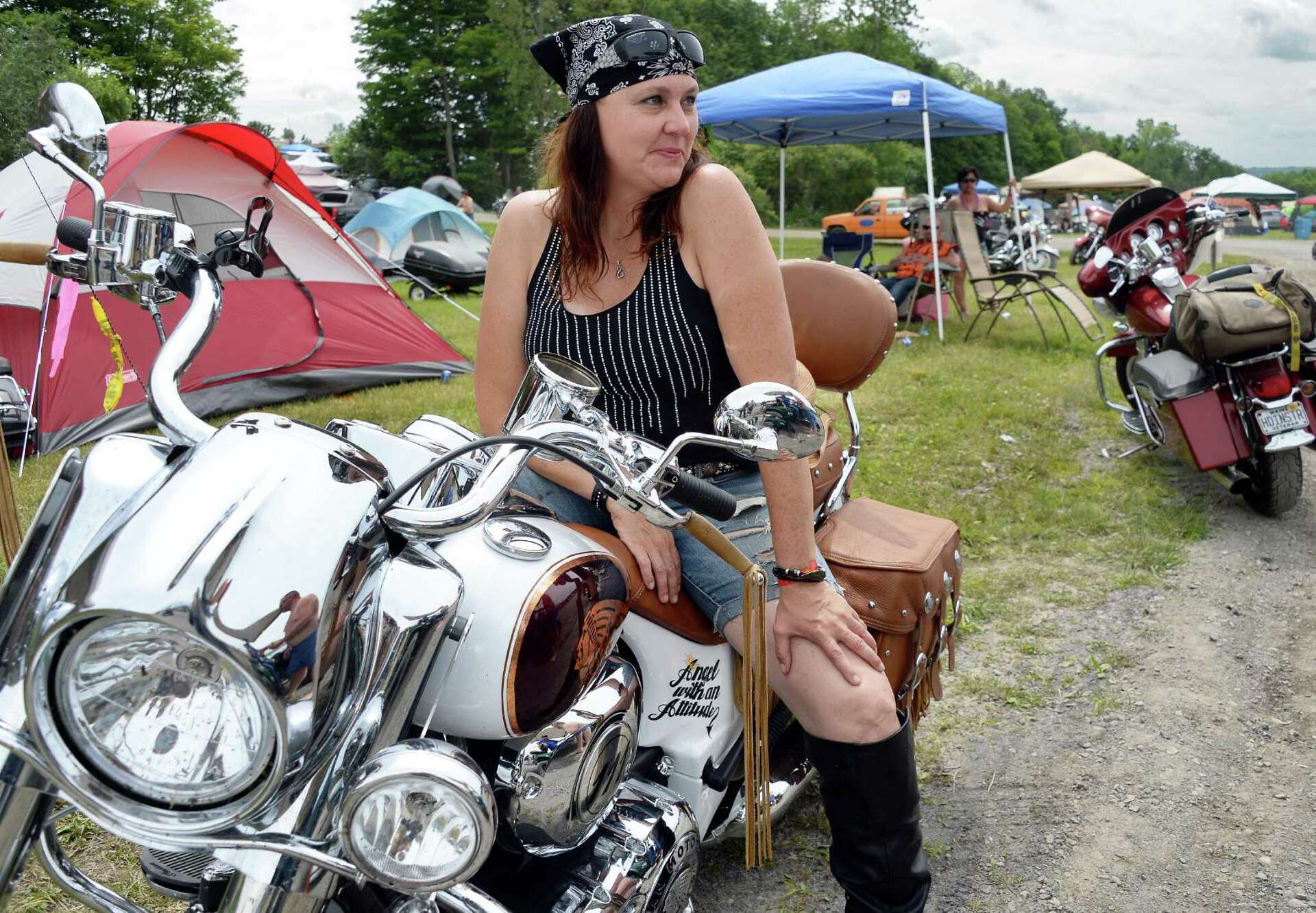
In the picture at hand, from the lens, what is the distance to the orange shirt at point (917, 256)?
9359 mm

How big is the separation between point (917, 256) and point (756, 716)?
28.0ft

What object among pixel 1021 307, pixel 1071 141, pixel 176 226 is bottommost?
pixel 1071 141

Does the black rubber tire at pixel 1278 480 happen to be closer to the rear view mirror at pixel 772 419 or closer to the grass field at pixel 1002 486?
the grass field at pixel 1002 486

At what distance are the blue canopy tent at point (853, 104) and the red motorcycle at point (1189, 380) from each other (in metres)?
3.46

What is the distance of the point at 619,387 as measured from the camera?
1893 millimetres

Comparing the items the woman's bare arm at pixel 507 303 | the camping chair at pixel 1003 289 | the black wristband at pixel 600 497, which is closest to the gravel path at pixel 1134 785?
the black wristband at pixel 600 497

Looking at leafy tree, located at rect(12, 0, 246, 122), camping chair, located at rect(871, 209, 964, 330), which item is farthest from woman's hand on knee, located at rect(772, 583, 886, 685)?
leafy tree, located at rect(12, 0, 246, 122)

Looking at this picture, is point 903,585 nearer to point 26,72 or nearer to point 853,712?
point 853,712

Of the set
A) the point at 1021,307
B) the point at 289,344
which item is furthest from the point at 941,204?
the point at 289,344

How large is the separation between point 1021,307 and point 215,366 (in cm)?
815

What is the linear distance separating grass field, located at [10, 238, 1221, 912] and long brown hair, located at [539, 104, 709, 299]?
1552 millimetres

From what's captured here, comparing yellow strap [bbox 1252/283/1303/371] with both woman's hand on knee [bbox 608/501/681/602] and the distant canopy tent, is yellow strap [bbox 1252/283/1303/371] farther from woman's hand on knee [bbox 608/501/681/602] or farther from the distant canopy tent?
the distant canopy tent

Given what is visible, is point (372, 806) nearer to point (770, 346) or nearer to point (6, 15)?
point (770, 346)

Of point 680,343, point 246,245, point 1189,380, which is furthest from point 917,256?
point 246,245
